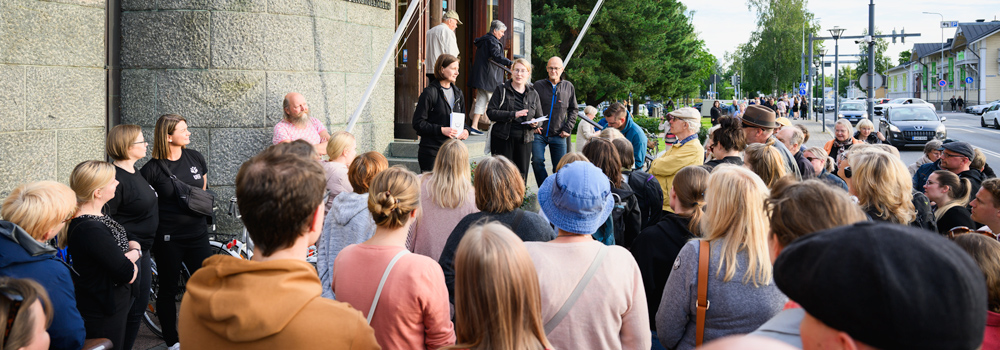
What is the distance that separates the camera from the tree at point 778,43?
7231cm

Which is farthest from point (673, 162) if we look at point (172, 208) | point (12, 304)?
point (12, 304)

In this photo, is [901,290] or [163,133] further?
[163,133]

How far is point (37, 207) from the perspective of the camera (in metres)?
3.35

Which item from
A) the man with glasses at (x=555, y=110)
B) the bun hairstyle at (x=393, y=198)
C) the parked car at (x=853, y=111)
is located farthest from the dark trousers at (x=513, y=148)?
the parked car at (x=853, y=111)

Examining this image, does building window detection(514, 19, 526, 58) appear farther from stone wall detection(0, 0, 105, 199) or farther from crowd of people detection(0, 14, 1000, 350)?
stone wall detection(0, 0, 105, 199)

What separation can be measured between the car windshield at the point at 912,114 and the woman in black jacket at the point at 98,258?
24520 millimetres

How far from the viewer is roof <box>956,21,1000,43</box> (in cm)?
7506

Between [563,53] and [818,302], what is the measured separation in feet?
81.6

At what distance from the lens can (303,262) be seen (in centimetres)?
203

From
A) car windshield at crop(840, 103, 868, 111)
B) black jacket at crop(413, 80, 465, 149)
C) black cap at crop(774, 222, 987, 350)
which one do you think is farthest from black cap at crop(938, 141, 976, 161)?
car windshield at crop(840, 103, 868, 111)

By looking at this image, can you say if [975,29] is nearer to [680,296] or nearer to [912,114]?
[912,114]

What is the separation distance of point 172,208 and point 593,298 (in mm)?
3519

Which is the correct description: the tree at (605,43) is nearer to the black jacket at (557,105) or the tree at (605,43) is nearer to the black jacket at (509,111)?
the black jacket at (557,105)

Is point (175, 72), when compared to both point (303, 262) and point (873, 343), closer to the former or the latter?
point (303, 262)
